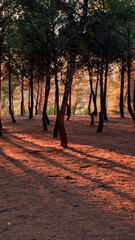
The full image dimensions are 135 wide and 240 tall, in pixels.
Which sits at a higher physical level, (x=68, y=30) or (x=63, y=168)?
(x=68, y=30)

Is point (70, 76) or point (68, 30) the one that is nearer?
point (70, 76)

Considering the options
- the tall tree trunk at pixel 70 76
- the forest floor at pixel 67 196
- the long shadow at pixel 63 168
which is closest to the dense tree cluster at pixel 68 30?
the tall tree trunk at pixel 70 76

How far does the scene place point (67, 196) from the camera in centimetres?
605

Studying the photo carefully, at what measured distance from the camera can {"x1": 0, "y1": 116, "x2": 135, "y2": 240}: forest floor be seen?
4.32m

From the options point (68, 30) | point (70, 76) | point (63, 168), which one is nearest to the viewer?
point (63, 168)

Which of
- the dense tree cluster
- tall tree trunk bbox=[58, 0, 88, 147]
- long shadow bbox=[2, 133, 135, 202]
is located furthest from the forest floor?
the dense tree cluster

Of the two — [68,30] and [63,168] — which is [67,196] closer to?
[63,168]

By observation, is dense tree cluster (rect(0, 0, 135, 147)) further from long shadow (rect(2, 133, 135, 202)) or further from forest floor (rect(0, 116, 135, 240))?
forest floor (rect(0, 116, 135, 240))

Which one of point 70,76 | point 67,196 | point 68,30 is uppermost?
point 68,30

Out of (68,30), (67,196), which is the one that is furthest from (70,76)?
(67,196)

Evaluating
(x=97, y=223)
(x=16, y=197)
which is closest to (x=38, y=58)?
(x=16, y=197)

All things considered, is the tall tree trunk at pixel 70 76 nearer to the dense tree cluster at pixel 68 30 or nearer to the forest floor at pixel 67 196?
the dense tree cluster at pixel 68 30

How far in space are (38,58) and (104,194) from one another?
57.3 ft

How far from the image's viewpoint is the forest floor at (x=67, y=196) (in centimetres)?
432
